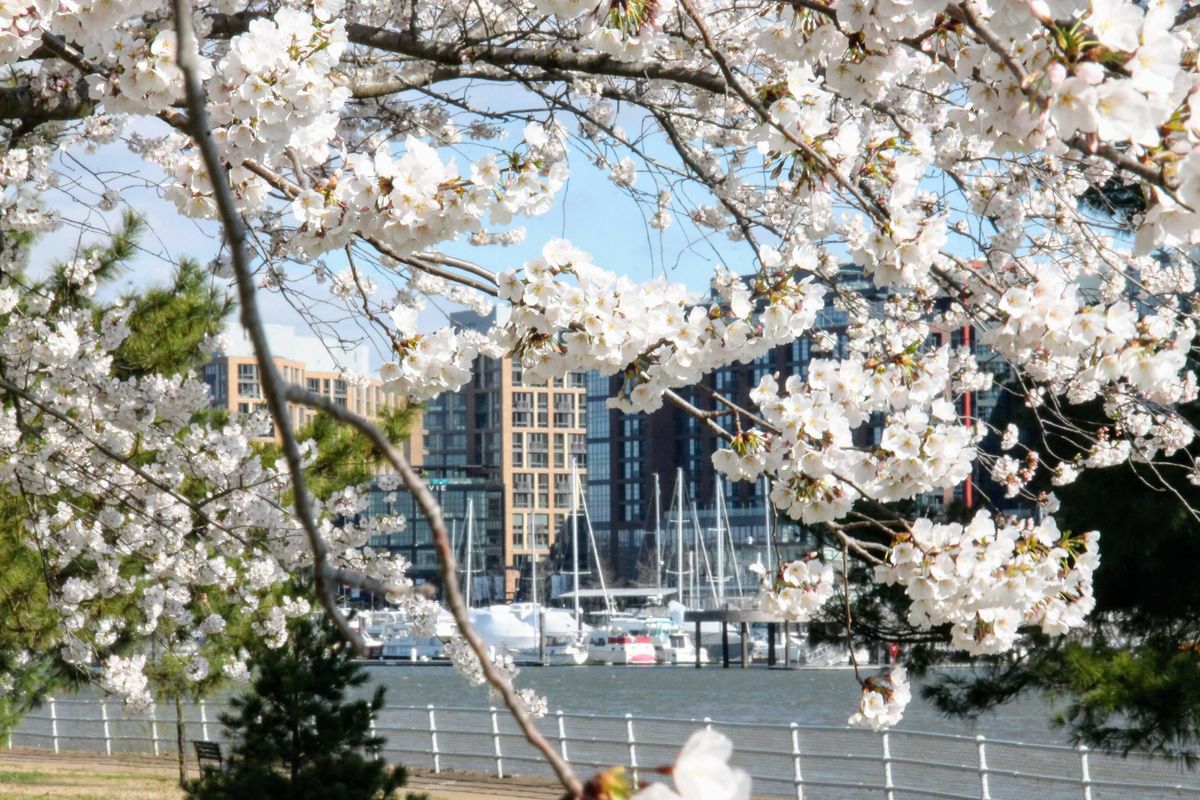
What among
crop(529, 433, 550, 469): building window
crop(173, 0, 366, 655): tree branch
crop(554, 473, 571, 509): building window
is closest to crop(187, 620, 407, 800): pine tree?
crop(173, 0, 366, 655): tree branch

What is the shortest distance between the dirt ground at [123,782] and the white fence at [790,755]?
0.27 meters

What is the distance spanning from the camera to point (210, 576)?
6039mm

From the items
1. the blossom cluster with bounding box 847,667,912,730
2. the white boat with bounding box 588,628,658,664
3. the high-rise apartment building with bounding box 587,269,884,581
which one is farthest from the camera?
the high-rise apartment building with bounding box 587,269,884,581

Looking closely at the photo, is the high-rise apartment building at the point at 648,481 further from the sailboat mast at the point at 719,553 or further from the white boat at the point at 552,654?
the white boat at the point at 552,654

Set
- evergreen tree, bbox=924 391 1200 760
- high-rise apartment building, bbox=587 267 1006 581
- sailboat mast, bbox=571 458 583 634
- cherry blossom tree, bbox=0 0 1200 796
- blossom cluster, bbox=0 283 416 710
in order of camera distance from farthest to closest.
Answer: high-rise apartment building, bbox=587 267 1006 581 → sailboat mast, bbox=571 458 583 634 → evergreen tree, bbox=924 391 1200 760 → blossom cluster, bbox=0 283 416 710 → cherry blossom tree, bbox=0 0 1200 796

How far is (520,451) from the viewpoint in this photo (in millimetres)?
92938

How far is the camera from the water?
2794cm

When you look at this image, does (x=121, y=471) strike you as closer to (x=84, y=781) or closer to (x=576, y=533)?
(x=84, y=781)

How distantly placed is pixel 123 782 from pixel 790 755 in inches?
258

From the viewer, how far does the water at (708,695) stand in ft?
91.7

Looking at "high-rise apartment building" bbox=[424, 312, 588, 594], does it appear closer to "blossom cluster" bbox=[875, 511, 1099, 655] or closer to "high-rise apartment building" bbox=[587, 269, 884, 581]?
"high-rise apartment building" bbox=[587, 269, 884, 581]

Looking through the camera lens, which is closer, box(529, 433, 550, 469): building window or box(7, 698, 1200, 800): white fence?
box(7, 698, 1200, 800): white fence

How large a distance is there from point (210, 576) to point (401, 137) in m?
1.95

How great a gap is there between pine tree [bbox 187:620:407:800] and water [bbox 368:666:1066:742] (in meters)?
13.1
